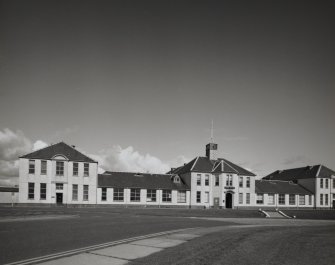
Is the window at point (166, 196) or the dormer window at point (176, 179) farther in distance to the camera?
the dormer window at point (176, 179)

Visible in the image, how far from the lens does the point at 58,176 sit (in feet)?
184

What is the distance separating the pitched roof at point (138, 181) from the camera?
6141 cm

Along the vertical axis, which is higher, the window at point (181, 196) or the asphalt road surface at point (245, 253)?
the asphalt road surface at point (245, 253)

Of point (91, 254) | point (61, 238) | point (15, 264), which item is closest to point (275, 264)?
point (91, 254)

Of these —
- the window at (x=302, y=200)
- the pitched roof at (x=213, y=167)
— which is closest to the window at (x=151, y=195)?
the pitched roof at (x=213, y=167)

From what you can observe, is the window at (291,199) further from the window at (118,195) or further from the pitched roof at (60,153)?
the pitched roof at (60,153)

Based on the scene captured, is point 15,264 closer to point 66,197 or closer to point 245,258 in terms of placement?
point 245,258

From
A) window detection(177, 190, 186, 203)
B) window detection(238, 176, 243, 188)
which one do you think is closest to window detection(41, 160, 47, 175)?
window detection(177, 190, 186, 203)

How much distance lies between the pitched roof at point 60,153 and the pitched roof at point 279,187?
1370 inches

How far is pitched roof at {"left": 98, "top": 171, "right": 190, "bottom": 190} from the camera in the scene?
61406mm

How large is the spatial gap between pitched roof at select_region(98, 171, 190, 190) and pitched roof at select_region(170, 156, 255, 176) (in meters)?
3.68

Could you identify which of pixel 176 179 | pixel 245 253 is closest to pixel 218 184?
pixel 176 179

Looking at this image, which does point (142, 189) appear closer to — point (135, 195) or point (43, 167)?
point (135, 195)

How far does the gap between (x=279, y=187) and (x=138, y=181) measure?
30.6 meters
